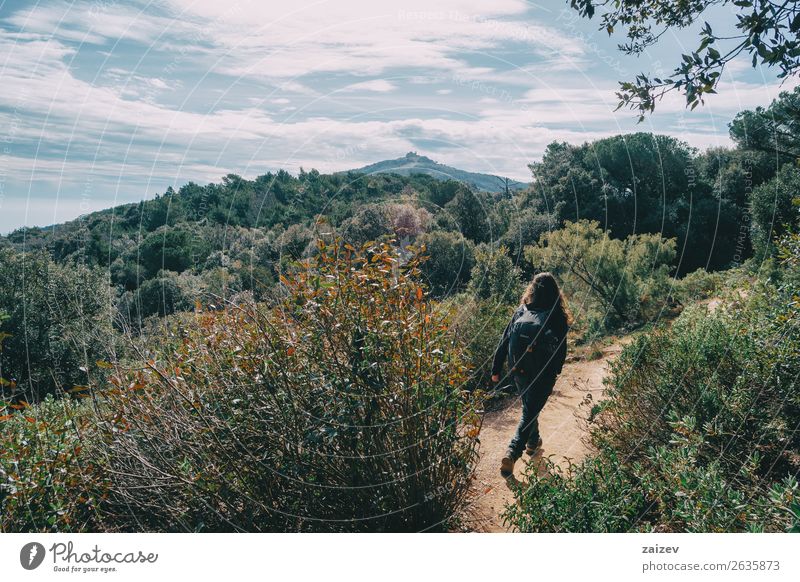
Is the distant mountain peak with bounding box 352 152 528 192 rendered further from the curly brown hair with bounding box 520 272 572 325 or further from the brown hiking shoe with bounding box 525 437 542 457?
the brown hiking shoe with bounding box 525 437 542 457

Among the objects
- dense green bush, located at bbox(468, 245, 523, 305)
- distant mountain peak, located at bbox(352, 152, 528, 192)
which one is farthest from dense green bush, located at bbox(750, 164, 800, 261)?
distant mountain peak, located at bbox(352, 152, 528, 192)

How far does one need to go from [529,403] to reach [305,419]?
9.52 ft

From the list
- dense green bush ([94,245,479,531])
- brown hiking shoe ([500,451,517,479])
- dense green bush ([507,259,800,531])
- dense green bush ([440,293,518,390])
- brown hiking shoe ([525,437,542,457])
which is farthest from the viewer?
dense green bush ([440,293,518,390])

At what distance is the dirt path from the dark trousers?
0.18 metres

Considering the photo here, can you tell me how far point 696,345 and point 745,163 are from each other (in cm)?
2417

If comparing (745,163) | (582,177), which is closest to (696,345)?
(582,177)

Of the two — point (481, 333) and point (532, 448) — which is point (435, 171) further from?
point (481, 333)

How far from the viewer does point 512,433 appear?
6801 millimetres

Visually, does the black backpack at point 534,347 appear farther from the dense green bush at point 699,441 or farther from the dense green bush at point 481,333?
the dense green bush at point 481,333

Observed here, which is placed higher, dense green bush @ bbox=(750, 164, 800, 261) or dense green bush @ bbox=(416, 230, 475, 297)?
dense green bush @ bbox=(750, 164, 800, 261)

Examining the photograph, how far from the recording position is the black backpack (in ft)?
16.8

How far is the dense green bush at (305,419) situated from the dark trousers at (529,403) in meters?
1.78
